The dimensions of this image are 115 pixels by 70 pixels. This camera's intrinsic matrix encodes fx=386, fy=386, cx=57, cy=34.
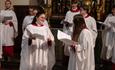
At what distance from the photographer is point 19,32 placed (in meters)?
10.9

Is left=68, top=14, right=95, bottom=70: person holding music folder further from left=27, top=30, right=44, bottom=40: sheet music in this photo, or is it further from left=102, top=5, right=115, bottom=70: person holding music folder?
left=102, top=5, right=115, bottom=70: person holding music folder

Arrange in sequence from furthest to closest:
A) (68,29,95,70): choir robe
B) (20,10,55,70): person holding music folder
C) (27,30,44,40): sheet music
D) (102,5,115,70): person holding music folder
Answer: (102,5,115,70): person holding music folder < (20,10,55,70): person holding music folder < (27,30,44,40): sheet music < (68,29,95,70): choir robe

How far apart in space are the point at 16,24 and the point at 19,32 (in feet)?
2.60

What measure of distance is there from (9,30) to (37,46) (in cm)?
248

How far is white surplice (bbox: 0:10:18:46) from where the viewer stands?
9.87m

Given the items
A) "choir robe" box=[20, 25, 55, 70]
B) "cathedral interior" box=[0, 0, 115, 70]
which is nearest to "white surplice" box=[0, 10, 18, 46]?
"cathedral interior" box=[0, 0, 115, 70]

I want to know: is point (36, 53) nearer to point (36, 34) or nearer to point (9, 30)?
point (36, 34)

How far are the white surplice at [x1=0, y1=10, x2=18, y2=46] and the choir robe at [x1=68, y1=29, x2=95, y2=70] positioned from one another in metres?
3.18

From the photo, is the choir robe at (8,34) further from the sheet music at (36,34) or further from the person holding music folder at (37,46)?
the sheet music at (36,34)

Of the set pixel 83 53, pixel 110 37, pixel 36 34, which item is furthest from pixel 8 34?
pixel 83 53

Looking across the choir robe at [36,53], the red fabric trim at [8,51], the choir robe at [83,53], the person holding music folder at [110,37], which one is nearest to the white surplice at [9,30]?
the red fabric trim at [8,51]

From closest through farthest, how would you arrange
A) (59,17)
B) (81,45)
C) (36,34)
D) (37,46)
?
(81,45), (36,34), (37,46), (59,17)

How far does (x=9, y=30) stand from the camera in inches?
390

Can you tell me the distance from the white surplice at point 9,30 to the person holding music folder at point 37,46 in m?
2.27
